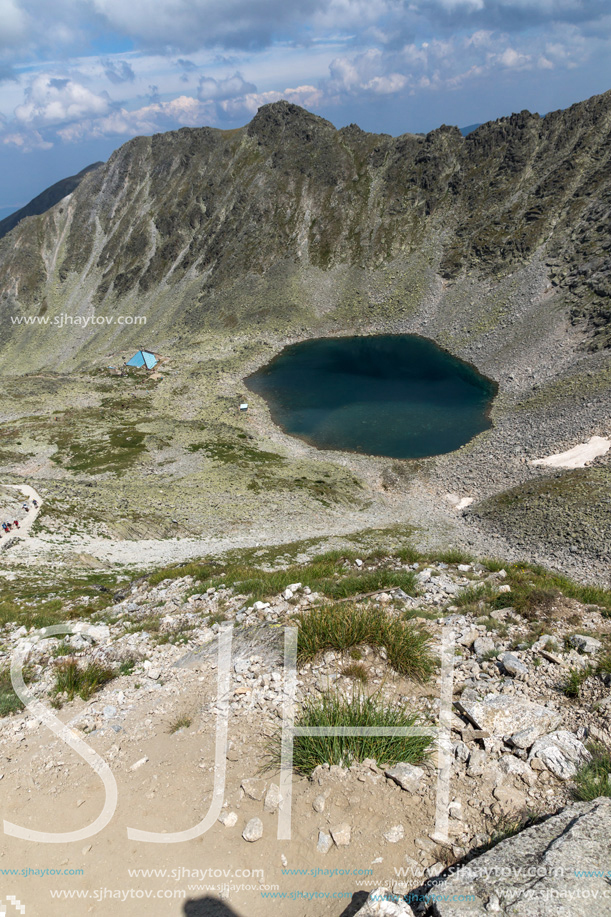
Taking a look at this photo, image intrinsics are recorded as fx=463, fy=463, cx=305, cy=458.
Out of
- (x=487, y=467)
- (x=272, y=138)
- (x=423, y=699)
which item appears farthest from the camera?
(x=272, y=138)

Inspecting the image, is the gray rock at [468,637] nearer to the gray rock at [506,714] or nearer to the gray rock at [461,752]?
the gray rock at [506,714]

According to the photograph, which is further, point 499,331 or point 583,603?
point 499,331

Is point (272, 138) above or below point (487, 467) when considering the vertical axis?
above

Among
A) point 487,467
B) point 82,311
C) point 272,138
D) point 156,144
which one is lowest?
point 487,467

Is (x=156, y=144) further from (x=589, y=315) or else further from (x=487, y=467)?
(x=487, y=467)

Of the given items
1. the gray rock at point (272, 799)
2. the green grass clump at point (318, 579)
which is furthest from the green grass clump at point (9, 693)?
the gray rock at point (272, 799)

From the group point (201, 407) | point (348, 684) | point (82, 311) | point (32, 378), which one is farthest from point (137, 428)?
point (82, 311)
